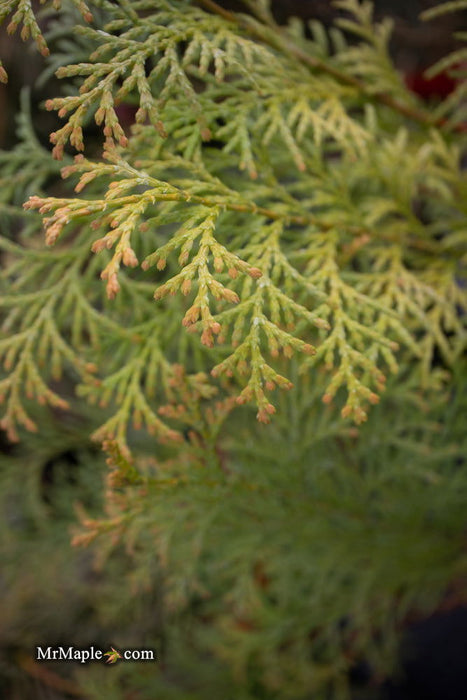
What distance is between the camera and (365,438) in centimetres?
167

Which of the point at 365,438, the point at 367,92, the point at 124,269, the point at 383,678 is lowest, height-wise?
the point at 383,678

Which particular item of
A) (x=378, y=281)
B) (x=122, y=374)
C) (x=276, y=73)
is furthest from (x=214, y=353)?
(x=276, y=73)

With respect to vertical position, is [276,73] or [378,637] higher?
[276,73]

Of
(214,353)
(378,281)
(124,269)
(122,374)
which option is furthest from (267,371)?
(124,269)

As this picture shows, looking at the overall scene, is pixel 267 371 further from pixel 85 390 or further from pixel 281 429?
pixel 281 429

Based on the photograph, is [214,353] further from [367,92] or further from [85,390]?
[367,92]

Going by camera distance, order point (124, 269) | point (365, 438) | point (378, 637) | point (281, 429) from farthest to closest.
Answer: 1. point (378, 637)
2. point (281, 429)
3. point (365, 438)
4. point (124, 269)

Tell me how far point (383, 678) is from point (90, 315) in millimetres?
1727

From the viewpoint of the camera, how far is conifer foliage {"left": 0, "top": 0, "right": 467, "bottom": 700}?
0.97m

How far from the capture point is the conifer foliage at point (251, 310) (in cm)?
97

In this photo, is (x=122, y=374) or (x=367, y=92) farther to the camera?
(x=367, y=92)

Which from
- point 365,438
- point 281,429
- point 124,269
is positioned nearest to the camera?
point 124,269

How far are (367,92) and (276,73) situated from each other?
375mm

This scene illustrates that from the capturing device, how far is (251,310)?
3.87 ft
